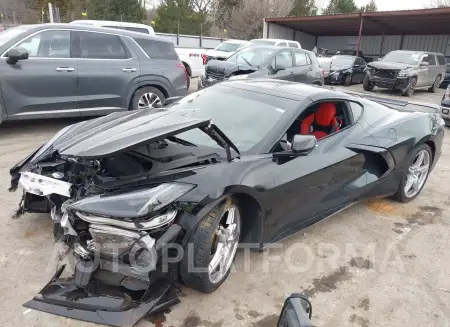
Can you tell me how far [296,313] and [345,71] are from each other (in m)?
16.7

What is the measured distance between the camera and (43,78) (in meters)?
5.75

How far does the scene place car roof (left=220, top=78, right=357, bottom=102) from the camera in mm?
3424

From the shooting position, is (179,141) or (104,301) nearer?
(104,301)

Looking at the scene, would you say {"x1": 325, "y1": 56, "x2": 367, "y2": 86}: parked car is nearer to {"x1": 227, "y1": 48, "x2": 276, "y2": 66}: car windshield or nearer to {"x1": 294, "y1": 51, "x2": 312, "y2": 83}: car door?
{"x1": 294, "y1": 51, "x2": 312, "y2": 83}: car door

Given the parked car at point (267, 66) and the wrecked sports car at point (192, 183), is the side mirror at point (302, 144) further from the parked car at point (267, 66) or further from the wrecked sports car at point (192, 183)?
the parked car at point (267, 66)

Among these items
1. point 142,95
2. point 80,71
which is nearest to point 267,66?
point 142,95

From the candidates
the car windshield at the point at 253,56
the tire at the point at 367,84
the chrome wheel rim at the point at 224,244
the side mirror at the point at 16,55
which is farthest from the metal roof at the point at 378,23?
the chrome wheel rim at the point at 224,244

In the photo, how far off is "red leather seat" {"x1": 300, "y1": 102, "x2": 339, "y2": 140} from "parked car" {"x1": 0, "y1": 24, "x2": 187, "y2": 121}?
3.98 meters

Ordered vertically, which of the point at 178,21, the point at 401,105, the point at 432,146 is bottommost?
the point at 432,146

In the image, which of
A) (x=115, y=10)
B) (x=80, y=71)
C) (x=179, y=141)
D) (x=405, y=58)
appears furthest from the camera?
(x=115, y=10)

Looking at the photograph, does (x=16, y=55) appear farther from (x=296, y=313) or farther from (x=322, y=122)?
(x=296, y=313)

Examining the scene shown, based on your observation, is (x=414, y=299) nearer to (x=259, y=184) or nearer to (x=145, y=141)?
(x=259, y=184)

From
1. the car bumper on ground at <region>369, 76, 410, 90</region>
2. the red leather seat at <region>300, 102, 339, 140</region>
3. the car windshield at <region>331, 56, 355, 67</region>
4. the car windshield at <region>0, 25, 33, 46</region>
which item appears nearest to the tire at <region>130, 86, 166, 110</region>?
the car windshield at <region>0, 25, 33, 46</region>

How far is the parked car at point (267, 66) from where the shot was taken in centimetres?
929
